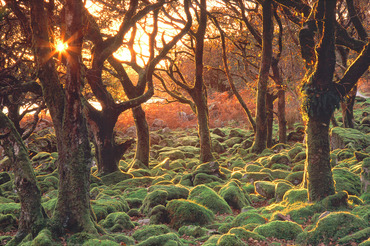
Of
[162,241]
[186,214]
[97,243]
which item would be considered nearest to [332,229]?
[162,241]

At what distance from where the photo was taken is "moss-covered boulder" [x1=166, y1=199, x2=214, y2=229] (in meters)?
7.98

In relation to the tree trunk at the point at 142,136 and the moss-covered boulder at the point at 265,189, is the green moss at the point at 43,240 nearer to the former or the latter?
the moss-covered boulder at the point at 265,189

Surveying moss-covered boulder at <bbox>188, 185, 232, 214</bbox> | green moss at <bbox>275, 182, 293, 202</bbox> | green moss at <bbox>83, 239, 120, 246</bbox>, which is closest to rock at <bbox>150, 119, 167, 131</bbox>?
moss-covered boulder at <bbox>188, 185, 232, 214</bbox>

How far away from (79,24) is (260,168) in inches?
404

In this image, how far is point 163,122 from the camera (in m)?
42.2

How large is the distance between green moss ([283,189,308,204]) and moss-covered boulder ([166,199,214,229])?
2.20m

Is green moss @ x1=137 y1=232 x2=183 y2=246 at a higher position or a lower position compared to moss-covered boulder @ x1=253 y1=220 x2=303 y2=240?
higher

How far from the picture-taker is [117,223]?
25.8ft

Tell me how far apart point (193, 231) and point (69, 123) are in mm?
3604

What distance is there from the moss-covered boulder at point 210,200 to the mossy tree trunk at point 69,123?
12.2 ft

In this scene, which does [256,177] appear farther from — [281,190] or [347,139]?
[347,139]

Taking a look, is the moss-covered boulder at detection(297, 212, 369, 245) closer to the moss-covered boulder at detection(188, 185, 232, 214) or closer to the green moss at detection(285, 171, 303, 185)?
the moss-covered boulder at detection(188, 185, 232, 214)

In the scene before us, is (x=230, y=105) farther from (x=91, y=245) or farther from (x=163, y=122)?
(x=91, y=245)

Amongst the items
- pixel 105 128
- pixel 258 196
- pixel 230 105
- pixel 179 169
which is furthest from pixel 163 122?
pixel 258 196
